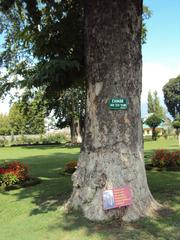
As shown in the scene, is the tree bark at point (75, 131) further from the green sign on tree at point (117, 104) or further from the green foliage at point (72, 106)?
the green sign on tree at point (117, 104)

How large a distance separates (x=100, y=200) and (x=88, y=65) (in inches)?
99.6

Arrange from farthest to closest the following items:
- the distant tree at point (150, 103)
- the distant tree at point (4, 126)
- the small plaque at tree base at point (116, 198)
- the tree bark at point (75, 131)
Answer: the distant tree at point (150, 103) → the distant tree at point (4, 126) → the tree bark at point (75, 131) → the small plaque at tree base at point (116, 198)

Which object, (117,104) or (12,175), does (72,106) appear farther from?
(117,104)

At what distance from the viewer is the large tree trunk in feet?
23.0

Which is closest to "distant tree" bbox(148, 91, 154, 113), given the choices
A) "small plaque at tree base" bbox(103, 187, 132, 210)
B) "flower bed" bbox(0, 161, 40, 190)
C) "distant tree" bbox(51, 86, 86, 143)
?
"distant tree" bbox(51, 86, 86, 143)

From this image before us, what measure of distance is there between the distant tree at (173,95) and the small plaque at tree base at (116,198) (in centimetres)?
8006

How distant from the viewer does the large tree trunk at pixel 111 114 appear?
701 cm

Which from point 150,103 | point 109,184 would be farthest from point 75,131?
point 150,103

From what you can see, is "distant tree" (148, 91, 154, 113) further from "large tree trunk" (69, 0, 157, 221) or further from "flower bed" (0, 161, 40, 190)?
"large tree trunk" (69, 0, 157, 221)

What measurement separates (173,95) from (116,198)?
8180 centimetres

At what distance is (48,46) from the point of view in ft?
28.5

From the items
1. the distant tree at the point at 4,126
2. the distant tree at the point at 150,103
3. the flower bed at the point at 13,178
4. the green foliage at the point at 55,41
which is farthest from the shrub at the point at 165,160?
the distant tree at the point at 150,103

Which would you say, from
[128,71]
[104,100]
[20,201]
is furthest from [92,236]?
[20,201]

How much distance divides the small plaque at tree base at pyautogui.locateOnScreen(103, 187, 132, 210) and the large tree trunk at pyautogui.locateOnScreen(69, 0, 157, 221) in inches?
4.9
